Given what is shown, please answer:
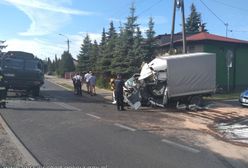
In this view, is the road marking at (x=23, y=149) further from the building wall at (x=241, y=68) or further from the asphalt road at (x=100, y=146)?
the building wall at (x=241, y=68)

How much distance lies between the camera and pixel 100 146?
34.3 feet

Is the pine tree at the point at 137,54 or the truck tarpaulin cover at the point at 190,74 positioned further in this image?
the pine tree at the point at 137,54

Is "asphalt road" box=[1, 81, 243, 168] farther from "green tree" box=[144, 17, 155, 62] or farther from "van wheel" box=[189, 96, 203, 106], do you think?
"green tree" box=[144, 17, 155, 62]

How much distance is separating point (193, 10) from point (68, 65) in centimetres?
2655

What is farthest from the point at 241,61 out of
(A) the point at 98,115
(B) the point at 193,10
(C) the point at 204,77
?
(B) the point at 193,10

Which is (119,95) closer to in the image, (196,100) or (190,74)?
(190,74)

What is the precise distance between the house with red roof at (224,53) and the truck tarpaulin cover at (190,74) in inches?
660

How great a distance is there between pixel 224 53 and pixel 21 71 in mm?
22280

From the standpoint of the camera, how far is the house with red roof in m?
40.4

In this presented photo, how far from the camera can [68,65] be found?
296ft

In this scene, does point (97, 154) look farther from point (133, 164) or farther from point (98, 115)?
point (98, 115)

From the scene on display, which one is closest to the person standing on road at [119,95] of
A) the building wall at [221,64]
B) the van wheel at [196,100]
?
the van wheel at [196,100]

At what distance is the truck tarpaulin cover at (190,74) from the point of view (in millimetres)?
21391

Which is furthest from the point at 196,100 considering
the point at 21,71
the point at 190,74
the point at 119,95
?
the point at 21,71
